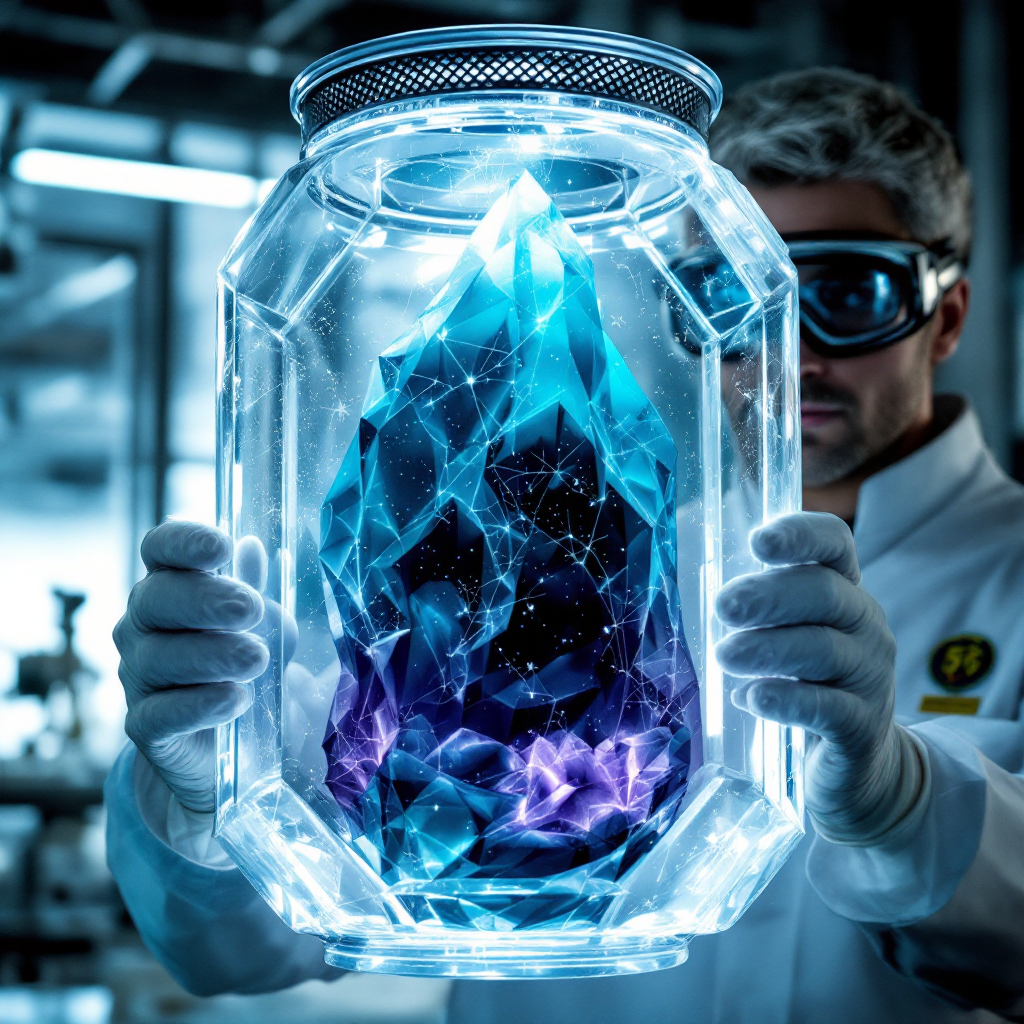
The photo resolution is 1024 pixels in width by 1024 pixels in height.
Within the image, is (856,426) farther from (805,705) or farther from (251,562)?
(251,562)

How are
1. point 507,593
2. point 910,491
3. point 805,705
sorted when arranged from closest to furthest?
point 507,593
point 805,705
point 910,491

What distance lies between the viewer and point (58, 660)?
2904 mm

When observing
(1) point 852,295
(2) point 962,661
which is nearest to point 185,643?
(1) point 852,295

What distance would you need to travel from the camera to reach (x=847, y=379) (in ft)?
4.04

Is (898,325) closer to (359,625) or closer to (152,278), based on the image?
(359,625)

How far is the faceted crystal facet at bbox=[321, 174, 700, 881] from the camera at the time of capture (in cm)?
49

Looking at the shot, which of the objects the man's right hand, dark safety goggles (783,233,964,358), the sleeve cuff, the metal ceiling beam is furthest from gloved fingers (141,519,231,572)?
the metal ceiling beam

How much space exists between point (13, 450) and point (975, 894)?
13.7 ft

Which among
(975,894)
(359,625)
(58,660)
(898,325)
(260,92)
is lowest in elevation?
(58,660)

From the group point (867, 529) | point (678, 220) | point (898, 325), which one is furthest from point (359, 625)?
point (867, 529)

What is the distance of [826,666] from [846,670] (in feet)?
0.08

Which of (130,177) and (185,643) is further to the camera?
(130,177)

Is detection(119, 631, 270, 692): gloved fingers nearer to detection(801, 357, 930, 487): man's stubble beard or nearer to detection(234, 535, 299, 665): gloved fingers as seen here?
detection(234, 535, 299, 665): gloved fingers

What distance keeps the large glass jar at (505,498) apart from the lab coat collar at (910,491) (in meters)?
0.79
